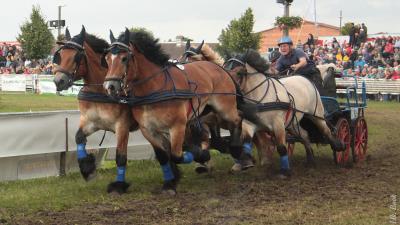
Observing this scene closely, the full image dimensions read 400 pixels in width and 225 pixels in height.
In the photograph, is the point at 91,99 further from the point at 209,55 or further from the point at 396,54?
the point at 396,54

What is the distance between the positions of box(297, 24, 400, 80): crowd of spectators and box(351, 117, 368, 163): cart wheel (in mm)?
14708

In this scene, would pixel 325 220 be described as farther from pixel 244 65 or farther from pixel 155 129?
pixel 244 65

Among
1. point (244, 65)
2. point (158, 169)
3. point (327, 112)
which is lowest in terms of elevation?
point (158, 169)

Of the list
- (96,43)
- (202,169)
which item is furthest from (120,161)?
(202,169)

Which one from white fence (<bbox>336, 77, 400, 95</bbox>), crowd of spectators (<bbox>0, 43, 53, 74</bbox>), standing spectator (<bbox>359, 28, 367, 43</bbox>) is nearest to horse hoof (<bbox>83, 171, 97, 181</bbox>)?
white fence (<bbox>336, 77, 400, 95</bbox>)

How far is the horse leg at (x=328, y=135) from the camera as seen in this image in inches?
393

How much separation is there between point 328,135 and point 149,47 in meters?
3.86

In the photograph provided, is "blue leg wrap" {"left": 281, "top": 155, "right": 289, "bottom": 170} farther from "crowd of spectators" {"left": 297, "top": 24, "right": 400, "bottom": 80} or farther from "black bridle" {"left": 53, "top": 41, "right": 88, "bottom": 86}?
"crowd of spectators" {"left": 297, "top": 24, "right": 400, "bottom": 80}

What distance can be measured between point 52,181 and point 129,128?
1.52 metres

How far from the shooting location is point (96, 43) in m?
7.87

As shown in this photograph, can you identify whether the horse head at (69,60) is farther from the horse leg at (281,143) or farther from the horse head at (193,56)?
the horse leg at (281,143)

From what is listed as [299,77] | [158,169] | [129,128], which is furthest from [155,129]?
[299,77]

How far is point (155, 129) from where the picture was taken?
290 inches

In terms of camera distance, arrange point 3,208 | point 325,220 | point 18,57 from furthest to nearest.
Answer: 1. point 18,57
2. point 3,208
3. point 325,220
